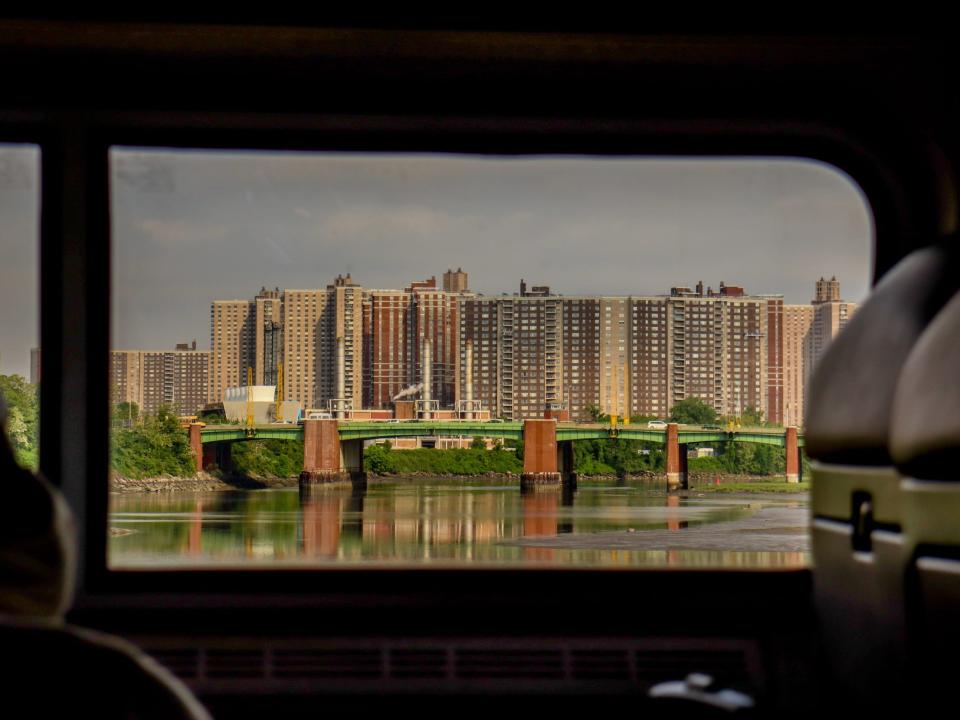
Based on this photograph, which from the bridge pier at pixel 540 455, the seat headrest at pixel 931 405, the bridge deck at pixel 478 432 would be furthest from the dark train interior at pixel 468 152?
the bridge pier at pixel 540 455

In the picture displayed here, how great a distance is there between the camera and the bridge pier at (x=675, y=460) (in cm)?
Answer: 930

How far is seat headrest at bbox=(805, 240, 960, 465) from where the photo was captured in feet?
4.99

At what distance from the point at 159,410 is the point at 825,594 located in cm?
233

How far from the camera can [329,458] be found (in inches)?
706

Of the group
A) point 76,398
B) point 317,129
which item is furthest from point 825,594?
point 76,398

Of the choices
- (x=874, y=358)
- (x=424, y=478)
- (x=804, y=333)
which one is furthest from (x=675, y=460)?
(x=424, y=478)

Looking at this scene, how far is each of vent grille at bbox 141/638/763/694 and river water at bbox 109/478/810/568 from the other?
33.7 feet

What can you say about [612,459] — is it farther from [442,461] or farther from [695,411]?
[695,411]

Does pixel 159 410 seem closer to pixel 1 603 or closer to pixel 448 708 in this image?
pixel 448 708

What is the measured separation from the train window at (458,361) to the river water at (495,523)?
7.7 inches

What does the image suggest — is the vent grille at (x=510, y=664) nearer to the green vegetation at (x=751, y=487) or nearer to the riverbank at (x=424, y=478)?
the riverbank at (x=424, y=478)

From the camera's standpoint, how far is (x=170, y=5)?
193cm

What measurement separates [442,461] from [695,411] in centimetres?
1475

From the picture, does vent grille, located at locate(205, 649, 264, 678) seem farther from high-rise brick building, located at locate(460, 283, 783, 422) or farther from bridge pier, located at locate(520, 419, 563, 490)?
bridge pier, located at locate(520, 419, 563, 490)
